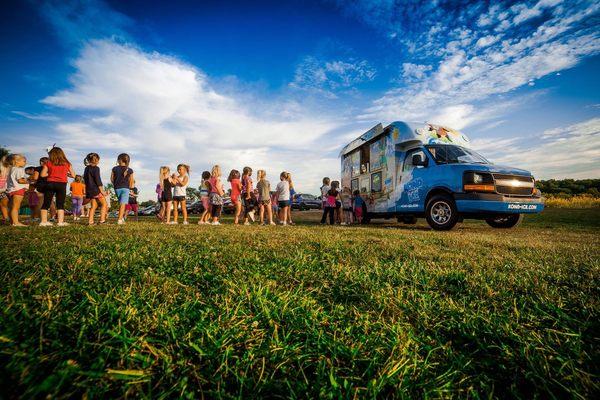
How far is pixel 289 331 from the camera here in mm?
1333

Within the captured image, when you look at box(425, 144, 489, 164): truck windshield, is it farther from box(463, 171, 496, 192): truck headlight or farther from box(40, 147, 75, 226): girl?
box(40, 147, 75, 226): girl

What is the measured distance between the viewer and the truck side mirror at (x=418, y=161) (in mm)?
8077

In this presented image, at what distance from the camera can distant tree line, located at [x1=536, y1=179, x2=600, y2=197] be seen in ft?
88.5

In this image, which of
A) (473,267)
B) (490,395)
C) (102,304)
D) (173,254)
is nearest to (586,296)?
(473,267)

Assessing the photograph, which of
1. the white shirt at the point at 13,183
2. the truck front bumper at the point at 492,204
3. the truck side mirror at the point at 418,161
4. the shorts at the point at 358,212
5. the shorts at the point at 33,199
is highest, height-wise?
the truck side mirror at the point at 418,161

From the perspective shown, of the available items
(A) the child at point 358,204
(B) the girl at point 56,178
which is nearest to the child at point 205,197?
(B) the girl at point 56,178

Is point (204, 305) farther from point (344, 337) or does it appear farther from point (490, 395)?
point (490, 395)

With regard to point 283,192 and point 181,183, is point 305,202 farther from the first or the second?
point 181,183

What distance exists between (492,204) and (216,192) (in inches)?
318

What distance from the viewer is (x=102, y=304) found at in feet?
4.60

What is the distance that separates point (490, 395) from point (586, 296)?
66.6 inches

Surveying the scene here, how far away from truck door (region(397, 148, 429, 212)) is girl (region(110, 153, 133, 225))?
Result: 8.44m

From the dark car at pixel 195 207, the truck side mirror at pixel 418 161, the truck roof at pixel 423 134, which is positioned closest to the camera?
the truck side mirror at pixel 418 161

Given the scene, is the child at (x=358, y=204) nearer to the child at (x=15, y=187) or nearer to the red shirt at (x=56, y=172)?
the red shirt at (x=56, y=172)
